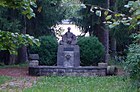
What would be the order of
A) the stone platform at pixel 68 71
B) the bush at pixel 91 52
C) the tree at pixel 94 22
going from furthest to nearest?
the tree at pixel 94 22 → the bush at pixel 91 52 → the stone platform at pixel 68 71

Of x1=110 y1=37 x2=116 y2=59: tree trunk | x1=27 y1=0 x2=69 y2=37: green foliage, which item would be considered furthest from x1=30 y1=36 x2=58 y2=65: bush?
x1=110 y1=37 x2=116 y2=59: tree trunk

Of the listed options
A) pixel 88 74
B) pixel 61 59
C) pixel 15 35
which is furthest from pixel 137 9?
pixel 61 59

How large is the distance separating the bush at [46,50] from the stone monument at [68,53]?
186 cm

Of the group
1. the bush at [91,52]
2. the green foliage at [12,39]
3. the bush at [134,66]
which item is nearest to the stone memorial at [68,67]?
the bush at [91,52]

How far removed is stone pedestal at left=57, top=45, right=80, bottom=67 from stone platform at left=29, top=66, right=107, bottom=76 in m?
0.74

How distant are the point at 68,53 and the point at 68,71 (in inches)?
45.8

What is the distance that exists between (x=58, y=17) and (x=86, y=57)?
17.1 ft

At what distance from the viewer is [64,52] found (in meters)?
15.6

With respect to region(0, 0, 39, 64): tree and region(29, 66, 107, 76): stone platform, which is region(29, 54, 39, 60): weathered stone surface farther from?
region(0, 0, 39, 64): tree

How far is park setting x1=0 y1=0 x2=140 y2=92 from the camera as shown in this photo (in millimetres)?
4846

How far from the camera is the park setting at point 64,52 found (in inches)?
191

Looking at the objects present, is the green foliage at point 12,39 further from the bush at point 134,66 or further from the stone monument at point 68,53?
the stone monument at point 68,53

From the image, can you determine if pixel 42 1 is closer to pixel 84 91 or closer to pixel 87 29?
pixel 87 29

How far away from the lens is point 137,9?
1.68 meters
